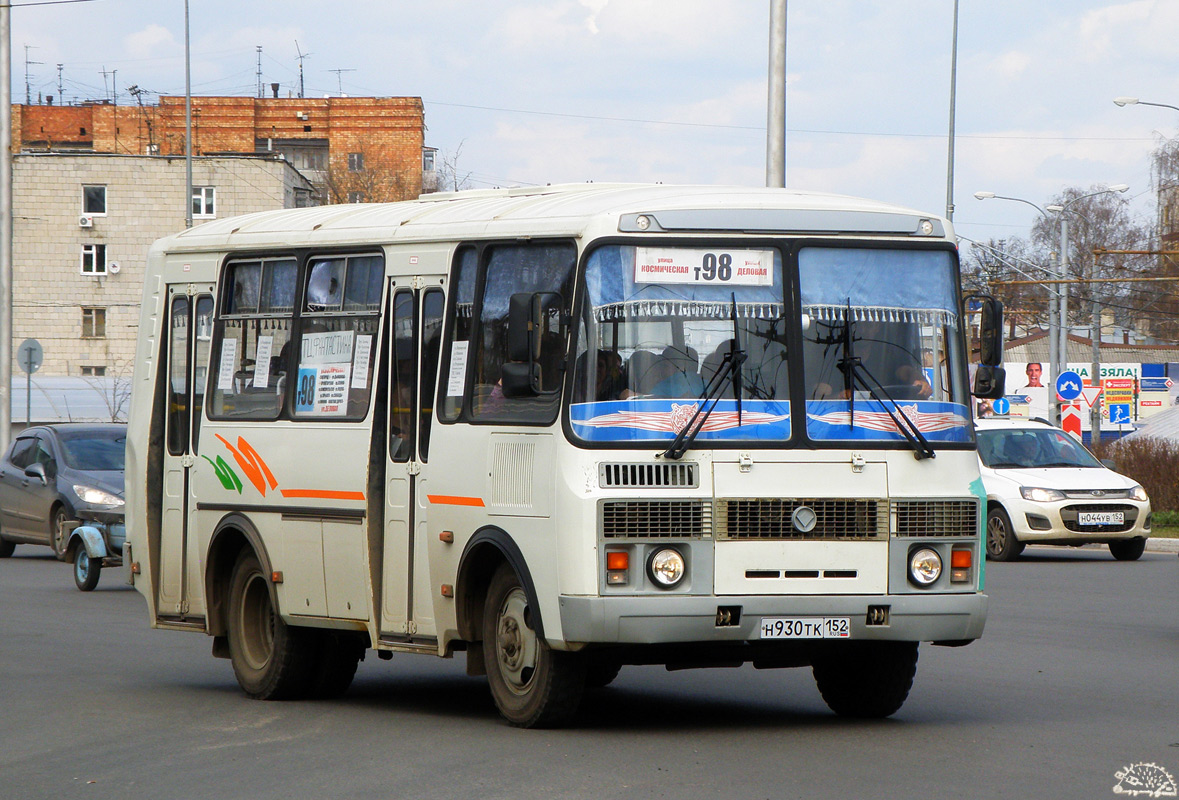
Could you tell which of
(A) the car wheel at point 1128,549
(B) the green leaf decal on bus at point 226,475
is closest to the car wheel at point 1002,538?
(A) the car wheel at point 1128,549

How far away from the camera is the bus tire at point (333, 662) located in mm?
11250

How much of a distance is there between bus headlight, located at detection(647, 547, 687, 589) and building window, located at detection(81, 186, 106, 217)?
62275mm

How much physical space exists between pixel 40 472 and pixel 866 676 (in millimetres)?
15617

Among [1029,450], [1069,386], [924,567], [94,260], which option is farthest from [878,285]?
[94,260]

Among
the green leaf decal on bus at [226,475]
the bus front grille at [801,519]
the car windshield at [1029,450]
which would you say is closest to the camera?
the bus front grille at [801,519]

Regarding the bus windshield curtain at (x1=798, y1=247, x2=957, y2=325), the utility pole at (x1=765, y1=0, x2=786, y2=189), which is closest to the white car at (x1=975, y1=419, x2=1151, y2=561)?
the utility pole at (x1=765, y1=0, x2=786, y2=189)

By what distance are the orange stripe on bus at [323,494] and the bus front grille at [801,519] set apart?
93.5 inches

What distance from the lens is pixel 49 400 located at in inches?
2013

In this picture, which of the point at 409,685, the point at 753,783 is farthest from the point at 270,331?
the point at 753,783

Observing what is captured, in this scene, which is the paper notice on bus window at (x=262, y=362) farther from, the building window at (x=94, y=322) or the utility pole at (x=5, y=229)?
the building window at (x=94, y=322)

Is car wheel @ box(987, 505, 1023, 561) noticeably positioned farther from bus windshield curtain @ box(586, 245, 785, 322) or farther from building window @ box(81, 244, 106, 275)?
building window @ box(81, 244, 106, 275)

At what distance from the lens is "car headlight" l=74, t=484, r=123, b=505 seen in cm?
2241

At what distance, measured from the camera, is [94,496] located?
22641mm

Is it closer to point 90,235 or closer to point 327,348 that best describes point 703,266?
point 327,348
